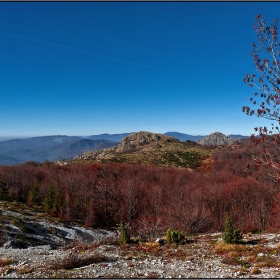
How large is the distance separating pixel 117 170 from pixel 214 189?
3990 centimetres

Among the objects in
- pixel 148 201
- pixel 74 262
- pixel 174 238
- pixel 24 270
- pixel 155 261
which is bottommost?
pixel 148 201

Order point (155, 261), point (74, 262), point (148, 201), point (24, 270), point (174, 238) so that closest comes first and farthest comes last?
point (24, 270) < point (74, 262) < point (155, 261) < point (174, 238) < point (148, 201)

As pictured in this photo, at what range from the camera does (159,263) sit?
13.4m

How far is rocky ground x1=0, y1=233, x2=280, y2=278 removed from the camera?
11.6m

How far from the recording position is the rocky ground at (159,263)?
11.6m

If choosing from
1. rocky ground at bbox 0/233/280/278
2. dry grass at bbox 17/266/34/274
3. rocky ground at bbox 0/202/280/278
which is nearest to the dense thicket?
rocky ground at bbox 0/202/280/278

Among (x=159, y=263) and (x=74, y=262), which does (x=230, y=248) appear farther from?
(x=74, y=262)

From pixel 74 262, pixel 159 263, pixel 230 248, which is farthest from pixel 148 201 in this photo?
pixel 74 262

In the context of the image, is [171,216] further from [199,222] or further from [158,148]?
[158,148]

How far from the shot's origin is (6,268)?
1298 cm

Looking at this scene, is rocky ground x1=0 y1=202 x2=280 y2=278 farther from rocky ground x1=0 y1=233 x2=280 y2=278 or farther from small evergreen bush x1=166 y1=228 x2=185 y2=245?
small evergreen bush x1=166 y1=228 x2=185 y2=245

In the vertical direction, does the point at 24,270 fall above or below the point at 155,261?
above

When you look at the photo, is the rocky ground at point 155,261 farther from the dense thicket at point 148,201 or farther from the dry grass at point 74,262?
→ the dense thicket at point 148,201

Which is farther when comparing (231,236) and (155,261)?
(231,236)
